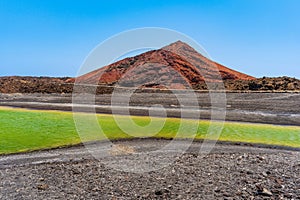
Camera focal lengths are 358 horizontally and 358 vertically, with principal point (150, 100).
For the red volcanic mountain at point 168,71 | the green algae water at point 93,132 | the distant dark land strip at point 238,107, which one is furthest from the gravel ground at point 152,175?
the red volcanic mountain at point 168,71

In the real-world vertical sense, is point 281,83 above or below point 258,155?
above

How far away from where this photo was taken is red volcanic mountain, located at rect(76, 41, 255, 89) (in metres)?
52.7

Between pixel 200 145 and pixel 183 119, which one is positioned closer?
pixel 200 145

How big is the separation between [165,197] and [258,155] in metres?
6.43

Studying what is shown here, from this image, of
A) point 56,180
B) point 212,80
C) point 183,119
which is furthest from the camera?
point 212,80

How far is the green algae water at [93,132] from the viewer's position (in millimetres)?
17844

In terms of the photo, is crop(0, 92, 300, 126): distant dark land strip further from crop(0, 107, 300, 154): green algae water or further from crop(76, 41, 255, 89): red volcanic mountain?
A: crop(76, 41, 255, 89): red volcanic mountain

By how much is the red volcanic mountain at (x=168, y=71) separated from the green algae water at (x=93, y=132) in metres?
25.3

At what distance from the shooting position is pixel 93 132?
65.8 feet

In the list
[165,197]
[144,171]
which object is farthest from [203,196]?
[144,171]

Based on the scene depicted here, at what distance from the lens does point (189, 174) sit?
1195 centimetres

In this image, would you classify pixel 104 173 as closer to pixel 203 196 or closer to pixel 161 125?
pixel 203 196

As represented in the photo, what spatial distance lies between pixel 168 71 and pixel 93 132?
116 ft

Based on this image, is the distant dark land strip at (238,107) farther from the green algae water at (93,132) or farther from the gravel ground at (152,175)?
the gravel ground at (152,175)
